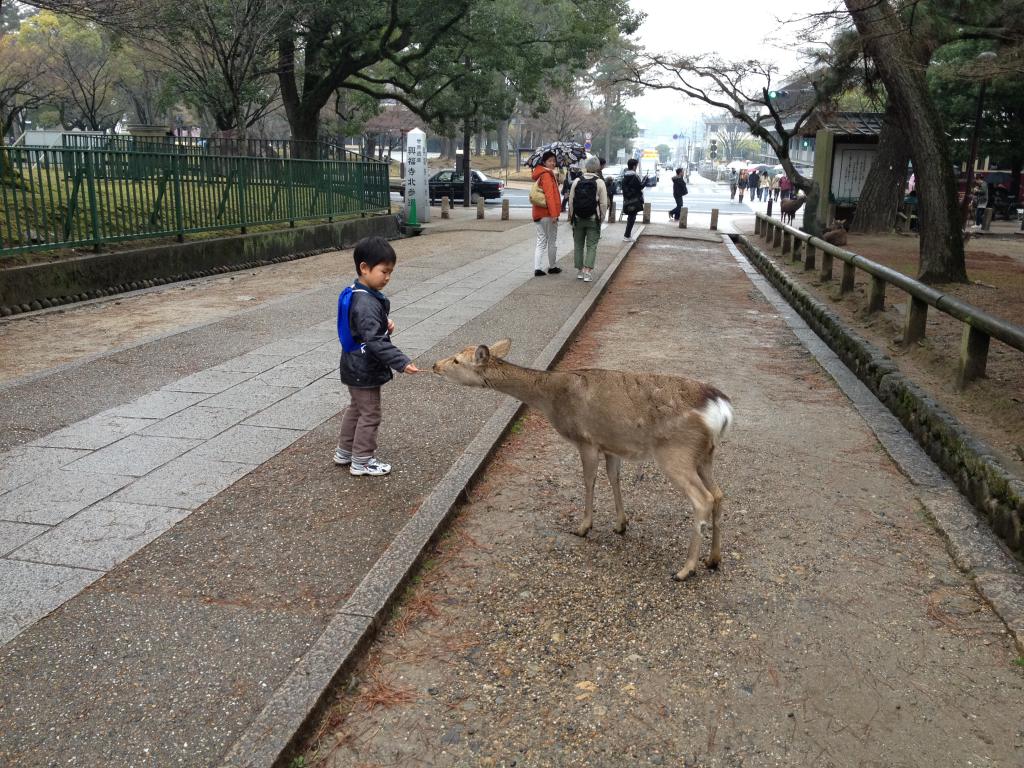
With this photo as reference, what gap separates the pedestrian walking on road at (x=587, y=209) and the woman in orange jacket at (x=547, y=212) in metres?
0.26

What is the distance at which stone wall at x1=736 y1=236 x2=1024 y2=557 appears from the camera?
425 cm

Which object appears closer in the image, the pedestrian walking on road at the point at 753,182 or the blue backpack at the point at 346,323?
the blue backpack at the point at 346,323

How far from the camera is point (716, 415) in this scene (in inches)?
150

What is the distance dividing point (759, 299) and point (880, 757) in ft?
34.1

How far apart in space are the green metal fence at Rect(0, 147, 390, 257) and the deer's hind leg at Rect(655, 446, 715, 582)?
8.84 metres

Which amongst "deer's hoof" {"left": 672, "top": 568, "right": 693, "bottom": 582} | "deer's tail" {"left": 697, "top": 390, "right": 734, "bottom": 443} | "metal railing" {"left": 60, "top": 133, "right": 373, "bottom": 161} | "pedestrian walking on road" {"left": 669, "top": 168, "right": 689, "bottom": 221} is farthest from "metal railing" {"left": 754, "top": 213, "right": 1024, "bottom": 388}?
"pedestrian walking on road" {"left": 669, "top": 168, "right": 689, "bottom": 221}

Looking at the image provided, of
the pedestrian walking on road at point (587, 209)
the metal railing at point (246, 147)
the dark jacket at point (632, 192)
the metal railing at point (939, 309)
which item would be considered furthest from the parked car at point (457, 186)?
the metal railing at point (939, 309)

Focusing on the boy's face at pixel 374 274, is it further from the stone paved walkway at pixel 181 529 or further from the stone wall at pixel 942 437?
the stone wall at pixel 942 437

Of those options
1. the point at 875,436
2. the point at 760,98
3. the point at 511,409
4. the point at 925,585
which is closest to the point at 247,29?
the point at 760,98

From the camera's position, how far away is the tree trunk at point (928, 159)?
36.1 ft

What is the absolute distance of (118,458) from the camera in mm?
5055

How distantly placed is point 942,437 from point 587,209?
746cm

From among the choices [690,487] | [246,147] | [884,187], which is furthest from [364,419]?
[884,187]

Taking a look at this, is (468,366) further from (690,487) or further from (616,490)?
(690,487)
